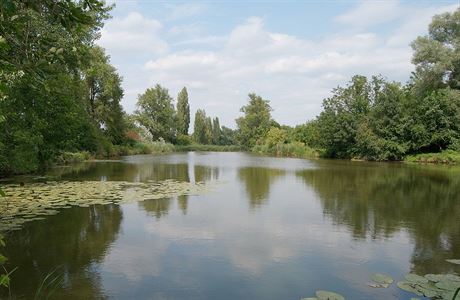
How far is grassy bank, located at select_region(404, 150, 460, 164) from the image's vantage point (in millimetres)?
33781

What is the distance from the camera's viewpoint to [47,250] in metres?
7.31

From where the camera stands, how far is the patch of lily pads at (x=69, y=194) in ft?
32.9

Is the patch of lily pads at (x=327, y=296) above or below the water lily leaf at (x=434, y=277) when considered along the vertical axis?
below

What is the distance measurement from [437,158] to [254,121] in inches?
1883

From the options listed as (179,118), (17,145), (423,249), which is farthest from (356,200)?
(179,118)

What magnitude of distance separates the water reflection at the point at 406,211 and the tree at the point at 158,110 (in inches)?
2069

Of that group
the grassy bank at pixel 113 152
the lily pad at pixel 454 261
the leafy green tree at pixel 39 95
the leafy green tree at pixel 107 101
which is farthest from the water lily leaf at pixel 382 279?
the leafy green tree at pixel 107 101

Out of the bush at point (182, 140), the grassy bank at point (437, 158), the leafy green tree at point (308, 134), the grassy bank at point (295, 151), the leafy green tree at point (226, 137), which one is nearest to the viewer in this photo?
the grassy bank at point (437, 158)

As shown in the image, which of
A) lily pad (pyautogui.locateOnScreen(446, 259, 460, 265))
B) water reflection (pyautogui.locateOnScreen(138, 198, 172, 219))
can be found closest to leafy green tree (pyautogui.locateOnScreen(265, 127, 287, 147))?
water reflection (pyautogui.locateOnScreen(138, 198, 172, 219))

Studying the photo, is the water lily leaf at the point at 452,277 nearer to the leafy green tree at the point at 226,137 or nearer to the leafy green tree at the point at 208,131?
the leafy green tree at the point at 208,131

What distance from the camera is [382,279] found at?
593 cm

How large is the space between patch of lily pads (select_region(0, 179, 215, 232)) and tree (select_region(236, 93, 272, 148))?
60.8 meters

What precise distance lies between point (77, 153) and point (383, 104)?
1076 inches

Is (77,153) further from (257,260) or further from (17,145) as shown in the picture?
(257,260)
